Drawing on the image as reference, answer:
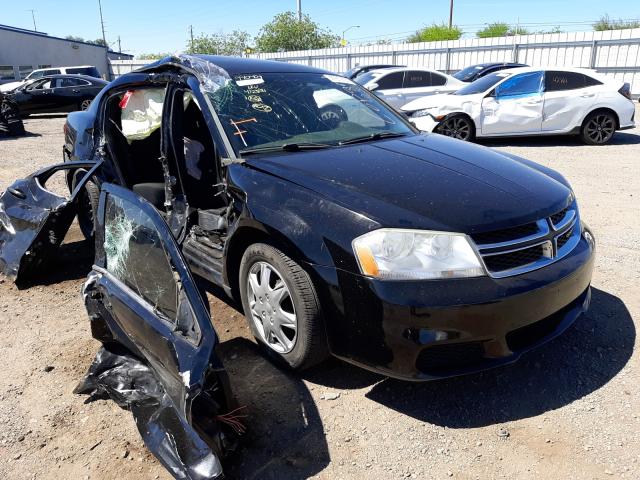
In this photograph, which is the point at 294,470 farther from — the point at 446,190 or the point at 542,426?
the point at 446,190

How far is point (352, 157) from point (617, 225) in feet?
11.9

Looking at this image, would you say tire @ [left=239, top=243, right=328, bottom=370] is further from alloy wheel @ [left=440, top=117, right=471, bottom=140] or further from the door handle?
alloy wheel @ [left=440, top=117, right=471, bottom=140]

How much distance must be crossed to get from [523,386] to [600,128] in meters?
9.28

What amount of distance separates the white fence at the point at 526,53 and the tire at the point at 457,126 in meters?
12.2

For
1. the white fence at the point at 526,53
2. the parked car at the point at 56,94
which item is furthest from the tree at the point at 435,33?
the parked car at the point at 56,94

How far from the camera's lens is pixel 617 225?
209 inches

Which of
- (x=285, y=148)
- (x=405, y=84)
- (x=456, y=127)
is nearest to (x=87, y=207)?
(x=285, y=148)

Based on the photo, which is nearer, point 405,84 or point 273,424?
point 273,424

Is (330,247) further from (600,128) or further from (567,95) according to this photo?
(600,128)

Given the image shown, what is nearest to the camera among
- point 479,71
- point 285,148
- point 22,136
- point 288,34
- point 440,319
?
point 440,319

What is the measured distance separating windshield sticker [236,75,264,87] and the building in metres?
35.2

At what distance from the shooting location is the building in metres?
36.9

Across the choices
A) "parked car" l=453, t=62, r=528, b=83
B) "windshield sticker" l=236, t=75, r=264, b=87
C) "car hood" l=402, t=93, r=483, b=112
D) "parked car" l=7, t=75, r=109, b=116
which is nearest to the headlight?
"windshield sticker" l=236, t=75, r=264, b=87

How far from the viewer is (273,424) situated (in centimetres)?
259
